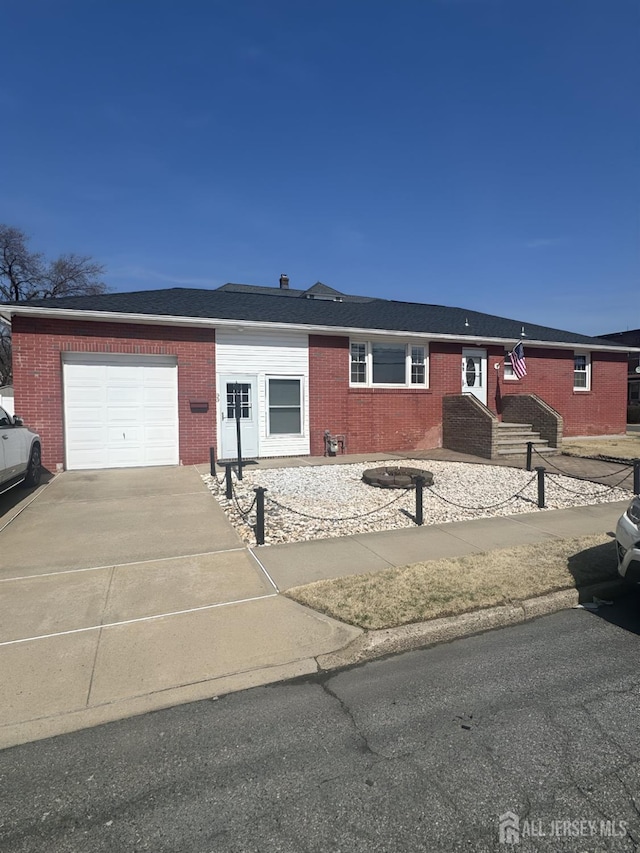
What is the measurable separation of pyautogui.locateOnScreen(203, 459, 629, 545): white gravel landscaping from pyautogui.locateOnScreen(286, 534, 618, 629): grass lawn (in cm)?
168

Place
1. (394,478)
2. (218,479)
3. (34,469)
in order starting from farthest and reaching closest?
(218,479) → (394,478) → (34,469)

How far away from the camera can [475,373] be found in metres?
16.6

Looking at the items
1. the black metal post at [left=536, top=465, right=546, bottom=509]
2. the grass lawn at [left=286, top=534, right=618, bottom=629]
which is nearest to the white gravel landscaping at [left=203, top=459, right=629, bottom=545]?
the black metal post at [left=536, top=465, right=546, bottom=509]

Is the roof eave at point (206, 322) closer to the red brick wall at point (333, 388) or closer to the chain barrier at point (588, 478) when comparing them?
the red brick wall at point (333, 388)

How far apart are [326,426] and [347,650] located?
10594 mm

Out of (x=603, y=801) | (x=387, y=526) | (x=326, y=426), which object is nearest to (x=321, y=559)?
(x=387, y=526)

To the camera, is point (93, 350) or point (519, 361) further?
point (519, 361)

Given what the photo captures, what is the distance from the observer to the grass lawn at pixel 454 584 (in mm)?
4277

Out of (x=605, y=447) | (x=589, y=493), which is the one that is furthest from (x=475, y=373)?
(x=589, y=493)

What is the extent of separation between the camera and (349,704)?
313cm

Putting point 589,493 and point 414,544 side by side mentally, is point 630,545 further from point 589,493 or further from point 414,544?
point 589,493

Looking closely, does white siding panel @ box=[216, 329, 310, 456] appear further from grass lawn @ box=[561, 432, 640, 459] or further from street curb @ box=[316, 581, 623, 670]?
street curb @ box=[316, 581, 623, 670]

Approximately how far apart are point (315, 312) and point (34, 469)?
31.0 ft

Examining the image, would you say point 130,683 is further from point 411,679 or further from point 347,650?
point 411,679
